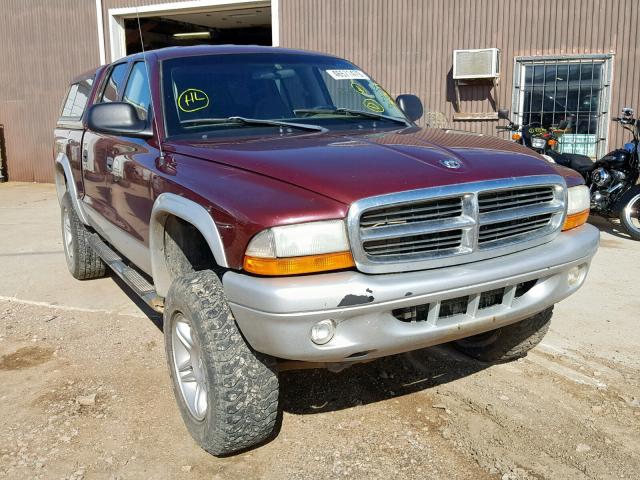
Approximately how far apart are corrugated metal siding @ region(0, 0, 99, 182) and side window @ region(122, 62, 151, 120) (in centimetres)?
1045

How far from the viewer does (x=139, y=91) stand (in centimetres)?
396

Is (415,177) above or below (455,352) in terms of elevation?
above

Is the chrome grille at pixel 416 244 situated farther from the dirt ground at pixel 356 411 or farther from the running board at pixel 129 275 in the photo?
the running board at pixel 129 275

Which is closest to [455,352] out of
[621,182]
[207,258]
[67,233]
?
[207,258]

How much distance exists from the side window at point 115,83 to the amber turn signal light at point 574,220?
3.04 m

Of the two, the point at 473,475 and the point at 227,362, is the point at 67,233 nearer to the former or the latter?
the point at 227,362

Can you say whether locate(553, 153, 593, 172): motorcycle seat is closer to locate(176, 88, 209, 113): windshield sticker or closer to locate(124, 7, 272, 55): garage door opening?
locate(176, 88, 209, 113): windshield sticker

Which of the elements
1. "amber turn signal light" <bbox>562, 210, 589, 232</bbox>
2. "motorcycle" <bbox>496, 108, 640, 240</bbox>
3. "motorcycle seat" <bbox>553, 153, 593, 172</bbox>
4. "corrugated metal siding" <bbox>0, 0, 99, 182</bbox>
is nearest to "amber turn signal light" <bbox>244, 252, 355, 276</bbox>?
"amber turn signal light" <bbox>562, 210, 589, 232</bbox>

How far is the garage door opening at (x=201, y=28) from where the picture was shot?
14445 mm

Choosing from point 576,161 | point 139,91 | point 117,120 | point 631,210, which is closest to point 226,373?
point 117,120

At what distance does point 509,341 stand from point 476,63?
7.28 m

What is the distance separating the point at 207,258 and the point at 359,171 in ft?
3.43

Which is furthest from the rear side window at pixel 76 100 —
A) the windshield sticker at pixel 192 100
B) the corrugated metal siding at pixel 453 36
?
the corrugated metal siding at pixel 453 36

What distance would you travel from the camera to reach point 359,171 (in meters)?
2.62
